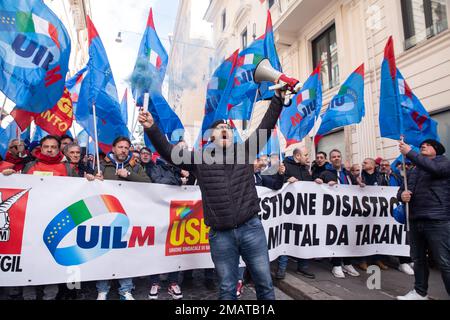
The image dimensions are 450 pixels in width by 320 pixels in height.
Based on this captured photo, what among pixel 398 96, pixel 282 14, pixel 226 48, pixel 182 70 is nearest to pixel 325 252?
pixel 398 96

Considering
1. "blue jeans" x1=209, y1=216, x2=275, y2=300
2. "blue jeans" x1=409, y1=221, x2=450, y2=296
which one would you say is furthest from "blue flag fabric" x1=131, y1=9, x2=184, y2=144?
"blue jeans" x1=409, y1=221, x2=450, y2=296

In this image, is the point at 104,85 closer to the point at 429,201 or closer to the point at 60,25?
the point at 60,25

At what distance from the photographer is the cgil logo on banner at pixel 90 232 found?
10.4ft

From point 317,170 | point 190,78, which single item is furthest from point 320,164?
point 190,78

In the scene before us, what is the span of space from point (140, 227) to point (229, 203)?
1580 millimetres

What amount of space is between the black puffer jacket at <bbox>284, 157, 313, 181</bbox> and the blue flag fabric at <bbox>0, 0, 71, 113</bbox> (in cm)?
330

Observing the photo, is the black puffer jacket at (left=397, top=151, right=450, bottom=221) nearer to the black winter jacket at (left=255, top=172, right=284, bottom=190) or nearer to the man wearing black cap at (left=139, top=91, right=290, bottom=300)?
the black winter jacket at (left=255, top=172, right=284, bottom=190)

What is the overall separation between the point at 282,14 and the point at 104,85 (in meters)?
9.07

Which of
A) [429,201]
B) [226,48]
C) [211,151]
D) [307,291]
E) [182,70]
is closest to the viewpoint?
[211,151]

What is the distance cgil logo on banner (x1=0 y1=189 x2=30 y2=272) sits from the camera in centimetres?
299

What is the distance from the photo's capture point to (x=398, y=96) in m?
3.81

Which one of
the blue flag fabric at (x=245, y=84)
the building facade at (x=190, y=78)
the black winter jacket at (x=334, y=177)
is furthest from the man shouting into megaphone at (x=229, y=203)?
the building facade at (x=190, y=78)

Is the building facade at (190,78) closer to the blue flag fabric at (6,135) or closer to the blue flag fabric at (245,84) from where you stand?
the blue flag fabric at (245,84)

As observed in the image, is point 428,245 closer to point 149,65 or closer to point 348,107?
point 348,107
